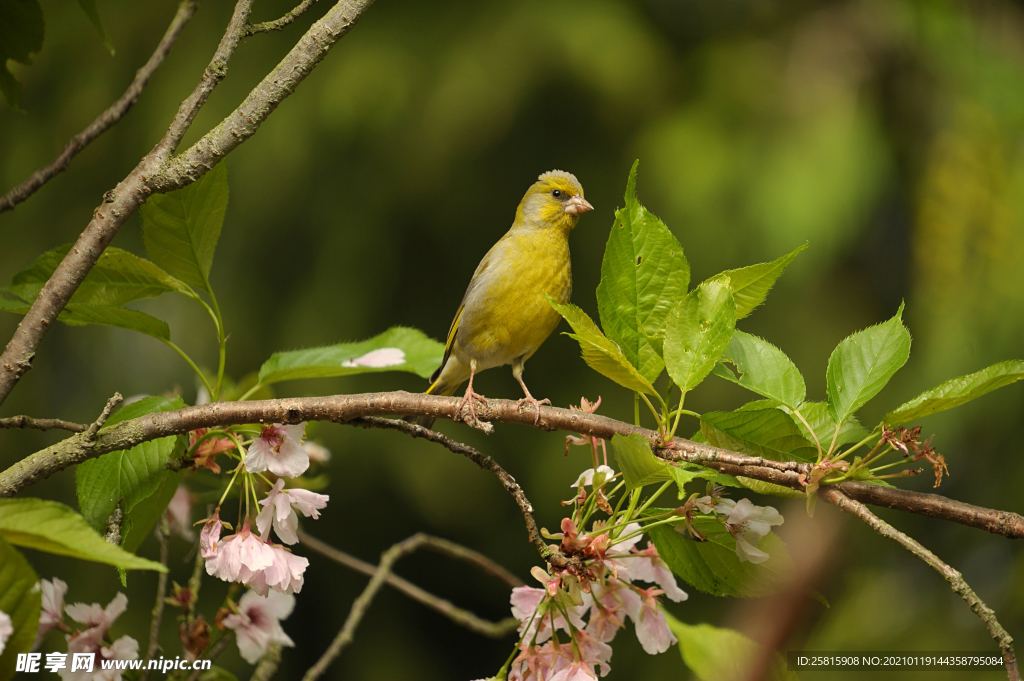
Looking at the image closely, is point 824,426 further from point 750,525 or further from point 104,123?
point 104,123

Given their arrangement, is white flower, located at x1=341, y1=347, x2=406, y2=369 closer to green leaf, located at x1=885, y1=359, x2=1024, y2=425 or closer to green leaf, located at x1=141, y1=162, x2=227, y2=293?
green leaf, located at x1=141, y1=162, x2=227, y2=293

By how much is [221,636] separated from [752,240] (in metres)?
3.01

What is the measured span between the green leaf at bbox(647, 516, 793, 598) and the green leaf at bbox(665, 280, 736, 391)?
20 cm

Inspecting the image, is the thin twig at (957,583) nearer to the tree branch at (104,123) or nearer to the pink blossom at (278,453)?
the pink blossom at (278,453)

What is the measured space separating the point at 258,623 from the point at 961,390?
41.8 inches

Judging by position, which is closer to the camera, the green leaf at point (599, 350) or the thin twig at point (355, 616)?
the green leaf at point (599, 350)

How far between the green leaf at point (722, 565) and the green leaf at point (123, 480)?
1.99 ft

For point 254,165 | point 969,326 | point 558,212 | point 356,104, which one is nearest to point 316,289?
point 254,165

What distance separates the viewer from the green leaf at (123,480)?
3.03ft

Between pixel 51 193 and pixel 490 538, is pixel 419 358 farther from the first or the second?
pixel 51 193

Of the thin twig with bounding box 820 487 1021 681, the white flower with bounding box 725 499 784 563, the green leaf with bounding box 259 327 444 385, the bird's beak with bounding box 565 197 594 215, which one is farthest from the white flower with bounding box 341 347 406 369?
the bird's beak with bounding box 565 197 594 215

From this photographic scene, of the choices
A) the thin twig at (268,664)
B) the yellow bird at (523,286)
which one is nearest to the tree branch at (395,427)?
the thin twig at (268,664)

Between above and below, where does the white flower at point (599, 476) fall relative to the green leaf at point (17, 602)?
above

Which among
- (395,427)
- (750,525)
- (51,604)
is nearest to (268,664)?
(51,604)
